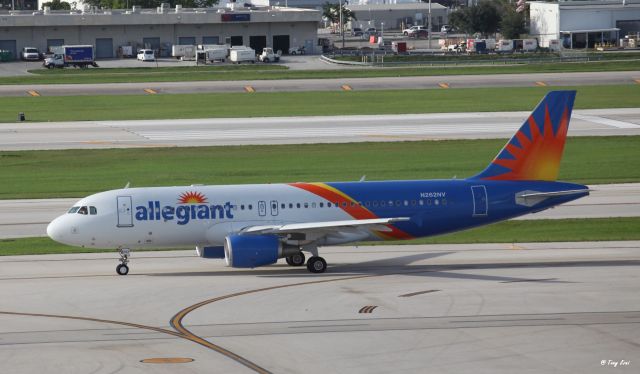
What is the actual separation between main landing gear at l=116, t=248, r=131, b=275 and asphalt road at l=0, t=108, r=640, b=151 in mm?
36537

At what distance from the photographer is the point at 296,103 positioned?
102 meters

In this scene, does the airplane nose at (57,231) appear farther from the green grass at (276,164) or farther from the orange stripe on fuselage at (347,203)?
the green grass at (276,164)

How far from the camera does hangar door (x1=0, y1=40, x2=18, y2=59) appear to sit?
535ft

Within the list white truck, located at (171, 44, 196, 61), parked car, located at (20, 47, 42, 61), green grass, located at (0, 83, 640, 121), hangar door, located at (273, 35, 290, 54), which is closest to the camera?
green grass, located at (0, 83, 640, 121)

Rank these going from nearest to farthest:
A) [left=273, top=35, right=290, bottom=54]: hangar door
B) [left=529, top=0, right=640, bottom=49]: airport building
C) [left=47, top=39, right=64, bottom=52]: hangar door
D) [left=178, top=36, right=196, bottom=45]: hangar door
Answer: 1. [left=47, top=39, right=64, bottom=52]: hangar door
2. [left=178, top=36, right=196, bottom=45]: hangar door
3. [left=273, top=35, right=290, bottom=54]: hangar door
4. [left=529, top=0, right=640, bottom=49]: airport building

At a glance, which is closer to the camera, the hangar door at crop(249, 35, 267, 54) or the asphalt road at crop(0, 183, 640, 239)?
the asphalt road at crop(0, 183, 640, 239)

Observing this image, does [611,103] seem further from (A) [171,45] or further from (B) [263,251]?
(A) [171,45]

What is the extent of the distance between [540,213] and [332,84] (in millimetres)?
62818

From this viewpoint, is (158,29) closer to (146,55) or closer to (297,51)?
(146,55)

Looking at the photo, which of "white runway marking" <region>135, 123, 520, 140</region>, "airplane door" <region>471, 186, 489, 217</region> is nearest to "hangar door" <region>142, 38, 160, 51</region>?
"white runway marking" <region>135, 123, 520, 140</region>

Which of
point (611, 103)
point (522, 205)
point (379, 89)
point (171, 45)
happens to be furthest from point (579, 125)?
point (171, 45)

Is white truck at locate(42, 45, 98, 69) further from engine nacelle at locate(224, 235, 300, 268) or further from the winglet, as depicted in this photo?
engine nacelle at locate(224, 235, 300, 268)

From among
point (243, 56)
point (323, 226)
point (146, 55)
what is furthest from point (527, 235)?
point (146, 55)

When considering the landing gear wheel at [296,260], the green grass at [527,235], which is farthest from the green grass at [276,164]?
the landing gear wheel at [296,260]
